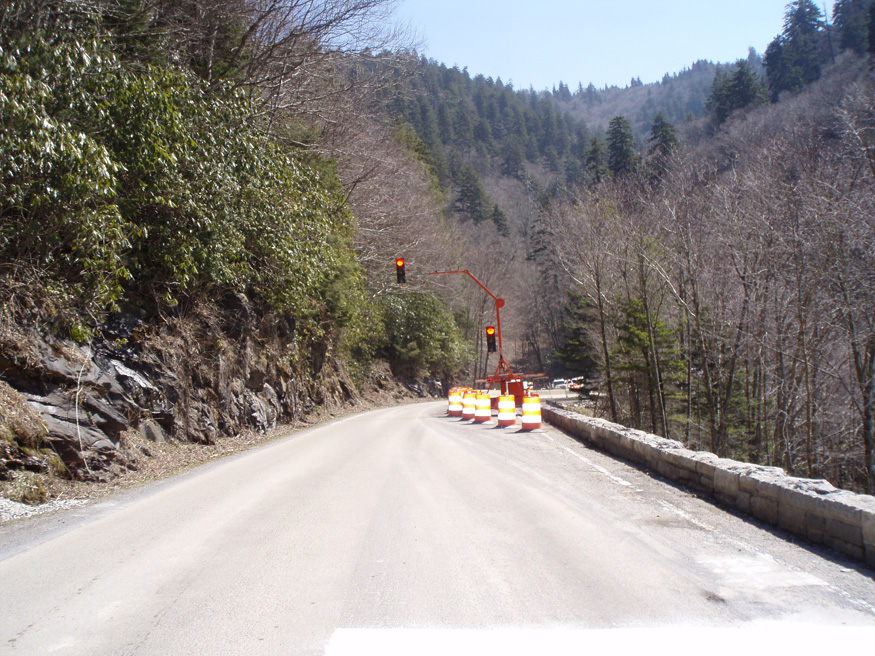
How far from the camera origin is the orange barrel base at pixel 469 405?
21.7 meters

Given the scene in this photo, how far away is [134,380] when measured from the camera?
12.0 m

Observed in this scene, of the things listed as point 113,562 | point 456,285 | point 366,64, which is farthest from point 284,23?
point 456,285

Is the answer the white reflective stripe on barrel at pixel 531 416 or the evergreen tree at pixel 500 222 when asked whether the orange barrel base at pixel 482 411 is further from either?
the evergreen tree at pixel 500 222

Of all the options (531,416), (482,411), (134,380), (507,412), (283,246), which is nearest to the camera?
(134,380)

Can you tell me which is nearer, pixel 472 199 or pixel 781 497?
pixel 781 497

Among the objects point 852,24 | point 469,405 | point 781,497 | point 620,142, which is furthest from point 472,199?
point 781,497

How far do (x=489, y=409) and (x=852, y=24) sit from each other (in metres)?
61.5

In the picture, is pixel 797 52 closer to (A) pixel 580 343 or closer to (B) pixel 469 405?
(A) pixel 580 343

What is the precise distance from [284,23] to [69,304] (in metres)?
10.6

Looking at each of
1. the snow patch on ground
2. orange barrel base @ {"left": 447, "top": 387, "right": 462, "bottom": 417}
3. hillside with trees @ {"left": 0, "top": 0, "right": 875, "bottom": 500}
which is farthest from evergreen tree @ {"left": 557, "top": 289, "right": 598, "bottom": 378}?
the snow patch on ground

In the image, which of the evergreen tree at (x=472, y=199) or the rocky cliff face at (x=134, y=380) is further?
the evergreen tree at (x=472, y=199)

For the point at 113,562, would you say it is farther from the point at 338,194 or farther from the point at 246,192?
the point at 338,194

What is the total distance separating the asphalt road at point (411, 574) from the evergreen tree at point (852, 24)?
6012cm

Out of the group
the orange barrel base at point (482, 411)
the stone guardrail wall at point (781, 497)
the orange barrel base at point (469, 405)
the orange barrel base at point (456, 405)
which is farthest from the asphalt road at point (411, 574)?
the orange barrel base at point (456, 405)
